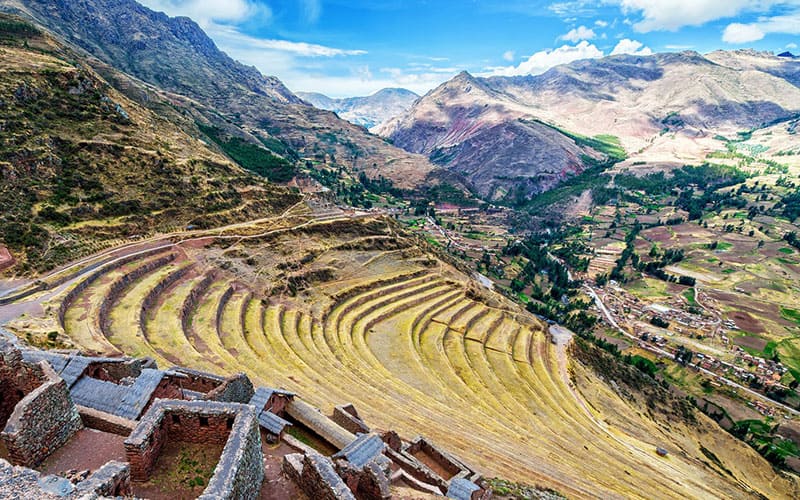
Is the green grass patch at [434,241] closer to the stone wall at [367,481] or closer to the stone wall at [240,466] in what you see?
the stone wall at [367,481]

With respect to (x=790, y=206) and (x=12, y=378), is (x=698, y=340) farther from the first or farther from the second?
(x=790, y=206)

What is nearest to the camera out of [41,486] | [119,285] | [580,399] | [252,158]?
[41,486]

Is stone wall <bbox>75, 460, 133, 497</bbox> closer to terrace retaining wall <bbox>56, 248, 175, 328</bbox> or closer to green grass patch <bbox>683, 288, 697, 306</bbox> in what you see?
terrace retaining wall <bbox>56, 248, 175, 328</bbox>

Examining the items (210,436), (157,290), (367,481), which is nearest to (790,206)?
(367,481)

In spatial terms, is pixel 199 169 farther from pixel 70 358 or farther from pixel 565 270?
pixel 565 270

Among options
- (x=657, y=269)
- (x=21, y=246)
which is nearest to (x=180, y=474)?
(x=21, y=246)

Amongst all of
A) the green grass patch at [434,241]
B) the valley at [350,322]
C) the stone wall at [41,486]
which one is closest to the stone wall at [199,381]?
the valley at [350,322]
